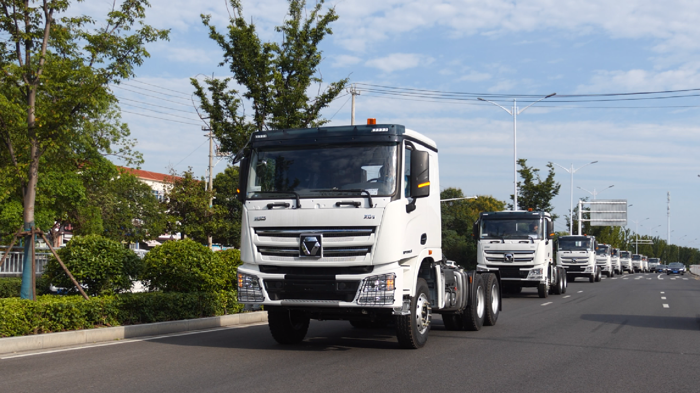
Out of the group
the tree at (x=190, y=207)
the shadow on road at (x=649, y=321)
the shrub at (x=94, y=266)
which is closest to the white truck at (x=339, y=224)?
the shrub at (x=94, y=266)

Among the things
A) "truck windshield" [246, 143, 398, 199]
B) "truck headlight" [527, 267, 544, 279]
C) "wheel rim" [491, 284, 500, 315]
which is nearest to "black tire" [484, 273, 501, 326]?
"wheel rim" [491, 284, 500, 315]

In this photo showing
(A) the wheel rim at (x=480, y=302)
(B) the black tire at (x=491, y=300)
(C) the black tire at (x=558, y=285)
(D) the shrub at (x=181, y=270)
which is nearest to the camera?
(A) the wheel rim at (x=480, y=302)

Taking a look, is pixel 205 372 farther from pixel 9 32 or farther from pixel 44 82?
pixel 9 32

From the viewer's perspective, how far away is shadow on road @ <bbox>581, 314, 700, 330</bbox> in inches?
547

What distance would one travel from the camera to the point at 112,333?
10945 millimetres

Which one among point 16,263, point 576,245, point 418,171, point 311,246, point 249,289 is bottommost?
point 16,263

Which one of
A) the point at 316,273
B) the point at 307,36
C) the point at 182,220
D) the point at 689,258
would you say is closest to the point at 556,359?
the point at 316,273

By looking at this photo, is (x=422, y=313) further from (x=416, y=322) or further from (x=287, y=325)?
(x=287, y=325)

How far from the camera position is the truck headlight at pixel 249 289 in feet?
31.0

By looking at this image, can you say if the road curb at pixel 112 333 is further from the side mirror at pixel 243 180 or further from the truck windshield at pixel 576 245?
the truck windshield at pixel 576 245

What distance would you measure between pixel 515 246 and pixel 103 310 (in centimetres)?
1379

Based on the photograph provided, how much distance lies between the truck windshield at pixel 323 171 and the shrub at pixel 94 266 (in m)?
4.41

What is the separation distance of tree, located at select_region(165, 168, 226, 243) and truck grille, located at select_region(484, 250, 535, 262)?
26.3 metres

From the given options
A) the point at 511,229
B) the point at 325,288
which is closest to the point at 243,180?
the point at 325,288
